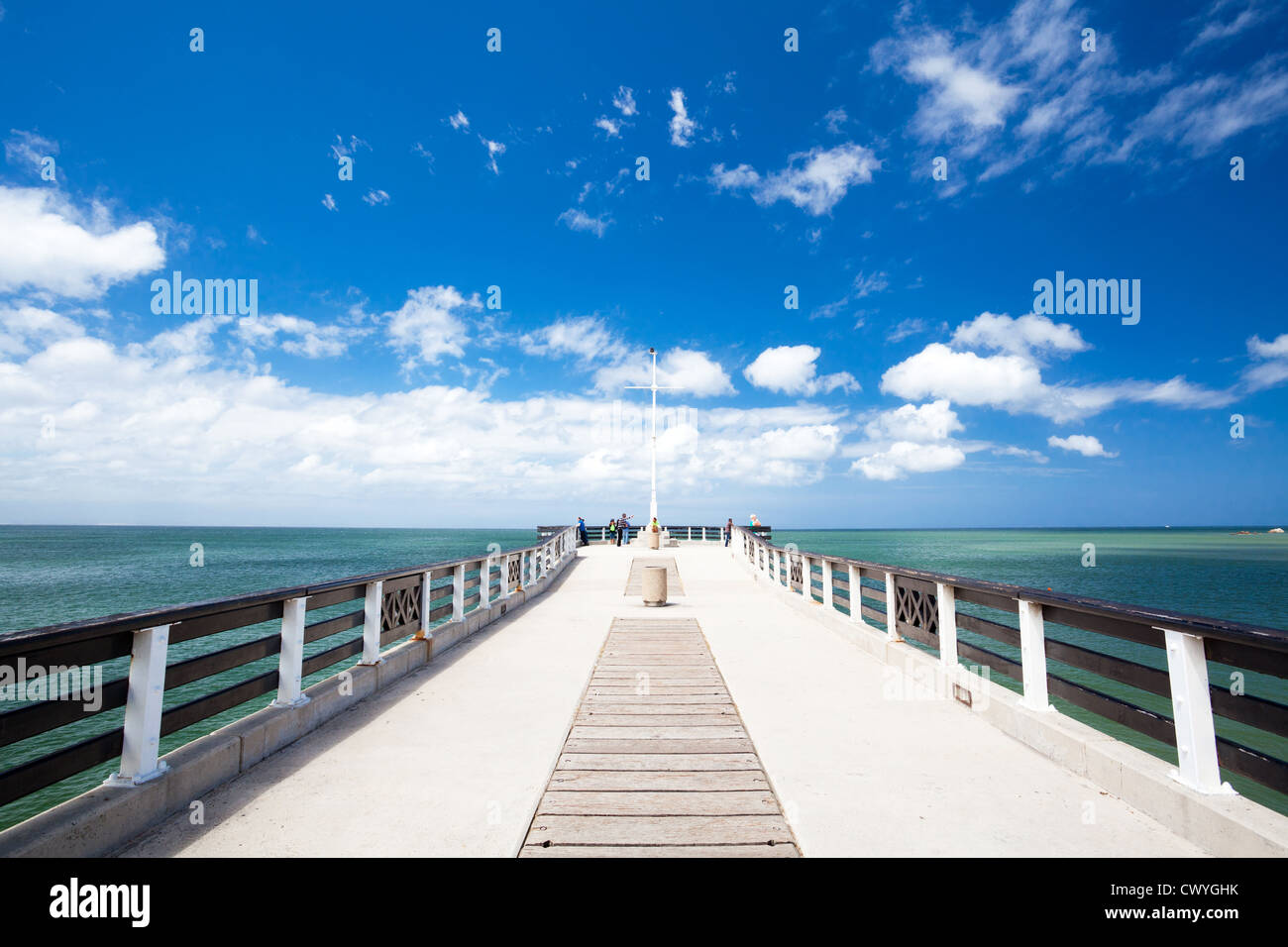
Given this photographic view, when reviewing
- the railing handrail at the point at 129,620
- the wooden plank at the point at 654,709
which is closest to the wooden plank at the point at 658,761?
the wooden plank at the point at 654,709

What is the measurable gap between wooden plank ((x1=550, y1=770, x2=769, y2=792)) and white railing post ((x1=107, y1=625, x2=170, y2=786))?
2.25 metres

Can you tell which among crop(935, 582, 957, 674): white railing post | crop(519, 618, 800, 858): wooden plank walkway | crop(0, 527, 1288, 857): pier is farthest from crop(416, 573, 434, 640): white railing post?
crop(935, 582, 957, 674): white railing post

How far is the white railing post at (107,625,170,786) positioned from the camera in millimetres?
3385

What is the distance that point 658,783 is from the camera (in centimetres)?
402

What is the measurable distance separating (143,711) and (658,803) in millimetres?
2914

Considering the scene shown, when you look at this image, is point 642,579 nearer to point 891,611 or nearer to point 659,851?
point 891,611

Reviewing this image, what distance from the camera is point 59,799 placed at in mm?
8641

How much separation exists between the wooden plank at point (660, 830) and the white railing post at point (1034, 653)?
98.2 inches

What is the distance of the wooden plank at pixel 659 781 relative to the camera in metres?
3.93

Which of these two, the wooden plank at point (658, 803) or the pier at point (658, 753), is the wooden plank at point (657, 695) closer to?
the pier at point (658, 753)

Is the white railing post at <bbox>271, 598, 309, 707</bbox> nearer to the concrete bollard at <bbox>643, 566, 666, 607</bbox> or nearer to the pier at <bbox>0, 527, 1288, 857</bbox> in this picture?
the pier at <bbox>0, 527, 1288, 857</bbox>
